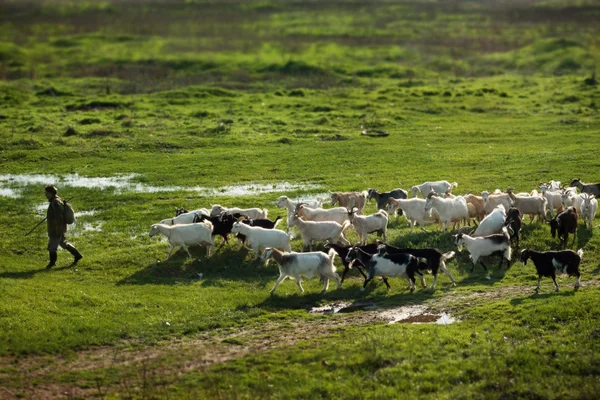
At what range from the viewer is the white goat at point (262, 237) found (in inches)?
805

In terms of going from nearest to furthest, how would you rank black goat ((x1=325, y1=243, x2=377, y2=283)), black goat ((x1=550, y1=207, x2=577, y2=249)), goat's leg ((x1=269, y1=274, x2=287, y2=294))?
goat's leg ((x1=269, y1=274, x2=287, y2=294)), black goat ((x1=325, y1=243, x2=377, y2=283)), black goat ((x1=550, y1=207, x2=577, y2=249))

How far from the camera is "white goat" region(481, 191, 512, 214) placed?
73.7 ft

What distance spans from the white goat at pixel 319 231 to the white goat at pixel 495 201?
4.87 m

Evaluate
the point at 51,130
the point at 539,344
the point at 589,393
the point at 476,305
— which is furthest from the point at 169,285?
the point at 51,130

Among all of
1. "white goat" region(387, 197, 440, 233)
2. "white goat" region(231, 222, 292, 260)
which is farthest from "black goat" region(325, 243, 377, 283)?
"white goat" region(387, 197, 440, 233)

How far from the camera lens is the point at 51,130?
39.2m

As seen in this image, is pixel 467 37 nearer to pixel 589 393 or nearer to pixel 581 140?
pixel 581 140

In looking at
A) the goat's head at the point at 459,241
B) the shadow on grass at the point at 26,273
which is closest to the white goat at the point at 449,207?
the goat's head at the point at 459,241

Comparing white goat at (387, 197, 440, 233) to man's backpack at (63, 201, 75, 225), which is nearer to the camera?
man's backpack at (63, 201, 75, 225)

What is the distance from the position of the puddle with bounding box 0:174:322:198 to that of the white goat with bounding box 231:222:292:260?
25.5 ft

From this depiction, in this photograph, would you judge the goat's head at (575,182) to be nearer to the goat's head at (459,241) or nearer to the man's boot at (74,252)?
the goat's head at (459,241)

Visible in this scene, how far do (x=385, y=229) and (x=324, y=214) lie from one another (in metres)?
2.08

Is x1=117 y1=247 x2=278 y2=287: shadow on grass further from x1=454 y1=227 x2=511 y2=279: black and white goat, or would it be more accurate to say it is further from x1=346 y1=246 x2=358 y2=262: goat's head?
x1=454 y1=227 x2=511 y2=279: black and white goat

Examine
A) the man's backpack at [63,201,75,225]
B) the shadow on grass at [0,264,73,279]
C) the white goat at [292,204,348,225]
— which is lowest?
the shadow on grass at [0,264,73,279]
